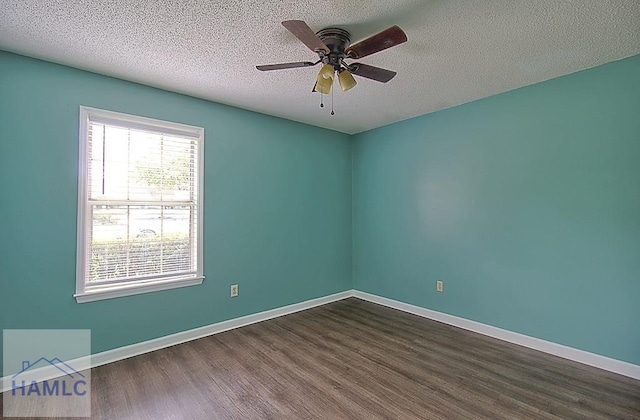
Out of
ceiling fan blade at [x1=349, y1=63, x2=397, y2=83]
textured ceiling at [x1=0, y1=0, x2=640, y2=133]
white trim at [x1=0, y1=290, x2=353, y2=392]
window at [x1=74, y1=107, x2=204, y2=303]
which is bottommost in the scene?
white trim at [x1=0, y1=290, x2=353, y2=392]

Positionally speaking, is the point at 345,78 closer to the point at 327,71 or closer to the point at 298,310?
the point at 327,71

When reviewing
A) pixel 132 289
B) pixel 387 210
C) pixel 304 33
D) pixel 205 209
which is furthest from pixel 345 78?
pixel 132 289

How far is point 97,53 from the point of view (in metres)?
2.25

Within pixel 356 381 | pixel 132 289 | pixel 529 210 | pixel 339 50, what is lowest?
pixel 356 381

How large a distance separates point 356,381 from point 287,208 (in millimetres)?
2144

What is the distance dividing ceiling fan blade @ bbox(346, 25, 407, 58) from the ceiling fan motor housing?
0.10 meters

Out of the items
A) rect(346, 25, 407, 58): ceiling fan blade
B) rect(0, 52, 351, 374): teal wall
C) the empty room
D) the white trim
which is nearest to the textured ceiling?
the empty room

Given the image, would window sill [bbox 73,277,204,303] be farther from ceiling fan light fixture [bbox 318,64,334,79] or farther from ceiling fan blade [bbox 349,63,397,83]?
ceiling fan blade [bbox 349,63,397,83]

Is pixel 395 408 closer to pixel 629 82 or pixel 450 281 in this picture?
pixel 450 281

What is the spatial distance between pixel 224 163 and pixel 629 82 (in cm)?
361

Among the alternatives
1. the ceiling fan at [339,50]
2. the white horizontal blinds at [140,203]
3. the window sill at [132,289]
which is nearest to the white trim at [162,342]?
the window sill at [132,289]

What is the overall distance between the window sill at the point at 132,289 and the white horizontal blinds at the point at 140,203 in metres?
0.07

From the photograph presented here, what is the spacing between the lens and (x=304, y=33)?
1693mm

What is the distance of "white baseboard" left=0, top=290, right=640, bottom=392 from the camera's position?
7.74ft
